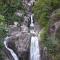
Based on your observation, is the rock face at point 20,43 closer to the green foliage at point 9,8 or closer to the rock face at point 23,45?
the rock face at point 23,45

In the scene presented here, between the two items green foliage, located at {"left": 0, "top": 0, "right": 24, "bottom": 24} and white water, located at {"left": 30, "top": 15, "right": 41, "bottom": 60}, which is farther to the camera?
green foliage, located at {"left": 0, "top": 0, "right": 24, "bottom": 24}

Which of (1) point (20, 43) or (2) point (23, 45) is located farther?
(1) point (20, 43)

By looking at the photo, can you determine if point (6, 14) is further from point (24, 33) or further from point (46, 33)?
point (46, 33)

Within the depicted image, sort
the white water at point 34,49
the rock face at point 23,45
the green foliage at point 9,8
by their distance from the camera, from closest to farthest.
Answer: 1. the white water at point 34,49
2. the rock face at point 23,45
3. the green foliage at point 9,8

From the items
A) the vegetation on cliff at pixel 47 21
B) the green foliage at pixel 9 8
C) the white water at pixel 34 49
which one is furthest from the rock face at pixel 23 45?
the green foliage at pixel 9 8

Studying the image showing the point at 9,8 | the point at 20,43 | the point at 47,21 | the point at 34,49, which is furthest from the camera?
the point at 9,8

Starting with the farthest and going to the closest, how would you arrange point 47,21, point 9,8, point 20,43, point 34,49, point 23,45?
point 9,8, point 20,43, point 23,45, point 34,49, point 47,21

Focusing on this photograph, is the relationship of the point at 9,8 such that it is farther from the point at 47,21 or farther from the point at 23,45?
the point at 47,21

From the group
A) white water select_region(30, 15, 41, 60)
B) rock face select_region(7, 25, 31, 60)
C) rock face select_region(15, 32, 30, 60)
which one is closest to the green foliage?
rock face select_region(7, 25, 31, 60)

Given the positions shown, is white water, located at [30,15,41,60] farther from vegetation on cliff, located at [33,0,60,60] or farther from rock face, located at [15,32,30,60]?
vegetation on cliff, located at [33,0,60,60]

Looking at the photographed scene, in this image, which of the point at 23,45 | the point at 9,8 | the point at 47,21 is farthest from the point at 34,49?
the point at 9,8

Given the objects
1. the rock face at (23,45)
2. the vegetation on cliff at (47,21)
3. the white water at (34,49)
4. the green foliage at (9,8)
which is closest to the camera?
the vegetation on cliff at (47,21)

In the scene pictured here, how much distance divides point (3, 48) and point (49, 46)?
334cm

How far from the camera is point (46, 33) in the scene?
12492 mm
